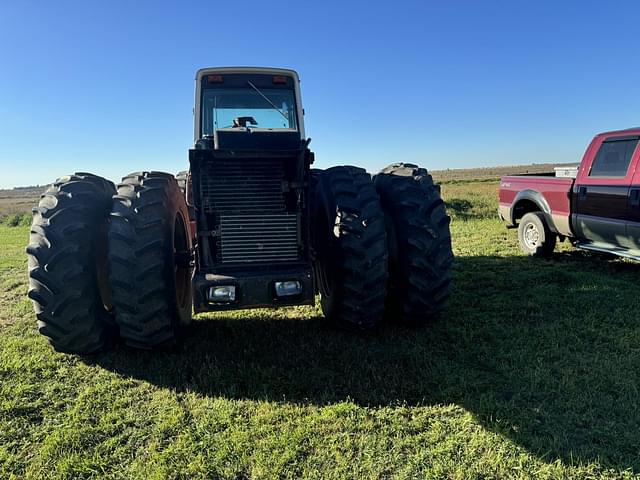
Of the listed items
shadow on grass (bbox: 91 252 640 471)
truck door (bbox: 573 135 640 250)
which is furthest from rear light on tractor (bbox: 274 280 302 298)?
truck door (bbox: 573 135 640 250)

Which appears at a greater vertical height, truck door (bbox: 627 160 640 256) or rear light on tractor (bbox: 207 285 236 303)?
truck door (bbox: 627 160 640 256)

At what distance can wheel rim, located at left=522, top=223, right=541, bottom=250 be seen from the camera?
25.3 feet

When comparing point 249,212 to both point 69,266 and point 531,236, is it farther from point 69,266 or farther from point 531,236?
point 531,236

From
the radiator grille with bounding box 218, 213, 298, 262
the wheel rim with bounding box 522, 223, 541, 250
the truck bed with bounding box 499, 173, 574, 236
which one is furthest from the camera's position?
the wheel rim with bounding box 522, 223, 541, 250

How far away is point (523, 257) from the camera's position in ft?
25.2

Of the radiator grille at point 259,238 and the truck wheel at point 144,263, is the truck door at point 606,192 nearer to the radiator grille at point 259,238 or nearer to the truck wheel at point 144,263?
the radiator grille at point 259,238

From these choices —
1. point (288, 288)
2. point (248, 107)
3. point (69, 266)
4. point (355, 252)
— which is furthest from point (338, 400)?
point (248, 107)

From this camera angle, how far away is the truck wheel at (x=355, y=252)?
3662 millimetres

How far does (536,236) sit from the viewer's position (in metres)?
7.78

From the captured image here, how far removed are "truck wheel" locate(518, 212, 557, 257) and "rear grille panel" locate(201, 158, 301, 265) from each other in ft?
17.5

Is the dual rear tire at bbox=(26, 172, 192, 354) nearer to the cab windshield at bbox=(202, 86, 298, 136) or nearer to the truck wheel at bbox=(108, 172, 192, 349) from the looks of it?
the truck wheel at bbox=(108, 172, 192, 349)

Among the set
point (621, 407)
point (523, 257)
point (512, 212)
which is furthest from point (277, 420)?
point (512, 212)

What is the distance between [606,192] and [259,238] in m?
5.24

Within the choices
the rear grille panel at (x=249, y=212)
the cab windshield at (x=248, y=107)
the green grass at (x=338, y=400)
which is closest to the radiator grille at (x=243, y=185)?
the rear grille panel at (x=249, y=212)
